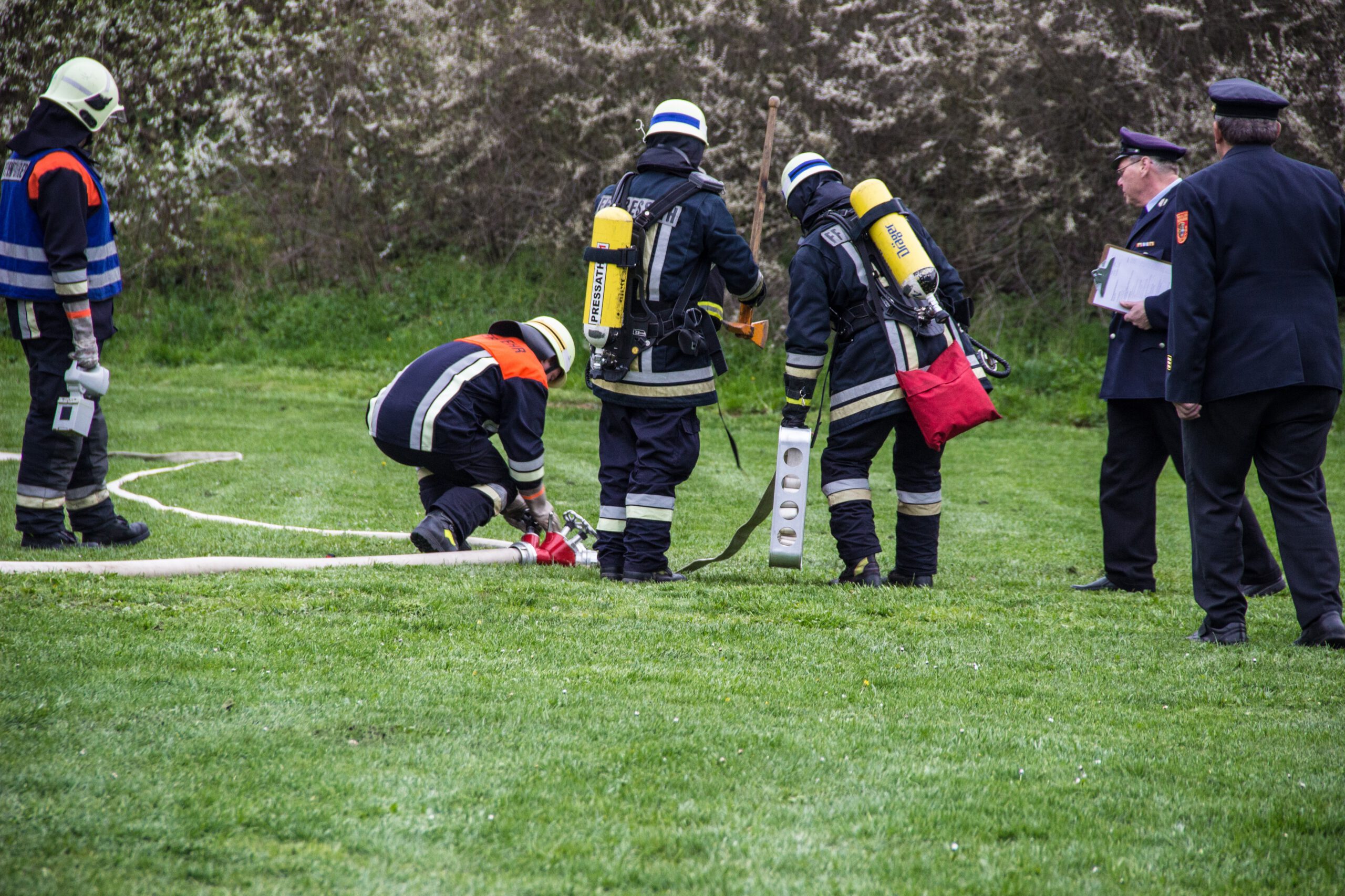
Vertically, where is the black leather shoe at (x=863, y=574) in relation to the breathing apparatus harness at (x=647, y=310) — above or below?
below

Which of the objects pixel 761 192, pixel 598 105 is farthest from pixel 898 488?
pixel 598 105

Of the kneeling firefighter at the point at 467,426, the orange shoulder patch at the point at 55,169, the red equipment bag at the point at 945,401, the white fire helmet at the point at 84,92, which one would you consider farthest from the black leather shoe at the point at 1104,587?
the white fire helmet at the point at 84,92

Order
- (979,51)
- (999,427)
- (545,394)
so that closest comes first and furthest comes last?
(545,394), (999,427), (979,51)

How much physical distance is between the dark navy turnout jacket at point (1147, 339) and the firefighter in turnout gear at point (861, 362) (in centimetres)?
65

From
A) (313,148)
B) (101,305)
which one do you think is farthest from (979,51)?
(101,305)

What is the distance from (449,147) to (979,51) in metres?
7.17

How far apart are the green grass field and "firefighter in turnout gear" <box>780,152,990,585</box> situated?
0.31 meters

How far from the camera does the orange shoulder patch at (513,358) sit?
6004 millimetres

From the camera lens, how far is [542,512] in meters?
6.20

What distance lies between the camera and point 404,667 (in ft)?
12.3

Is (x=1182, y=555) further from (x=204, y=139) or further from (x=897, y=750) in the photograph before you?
(x=204, y=139)

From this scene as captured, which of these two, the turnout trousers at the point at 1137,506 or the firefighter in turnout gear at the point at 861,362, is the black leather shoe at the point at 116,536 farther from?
the turnout trousers at the point at 1137,506

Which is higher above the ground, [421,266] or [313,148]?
[313,148]

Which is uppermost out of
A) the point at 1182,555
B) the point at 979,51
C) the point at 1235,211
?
the point at 979,51
